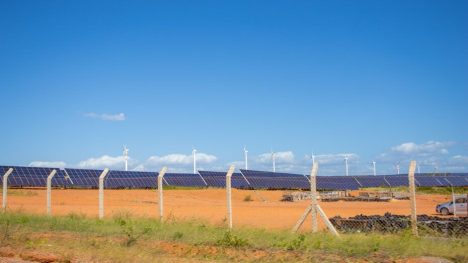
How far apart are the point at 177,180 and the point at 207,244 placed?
39.9m

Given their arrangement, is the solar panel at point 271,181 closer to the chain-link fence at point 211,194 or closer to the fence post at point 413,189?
the chain-link fence at point 211,194

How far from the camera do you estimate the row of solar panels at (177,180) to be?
42875 mm

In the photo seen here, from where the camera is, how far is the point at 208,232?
41.8 feet

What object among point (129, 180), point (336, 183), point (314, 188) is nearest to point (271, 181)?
point (336, 183)

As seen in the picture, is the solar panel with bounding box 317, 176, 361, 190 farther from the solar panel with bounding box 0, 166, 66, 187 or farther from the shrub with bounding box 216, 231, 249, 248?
the shrub with bounding box 216, 231, 249, 248

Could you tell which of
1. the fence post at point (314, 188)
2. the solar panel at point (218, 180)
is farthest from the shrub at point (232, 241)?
the solar panel at point (218, 180)

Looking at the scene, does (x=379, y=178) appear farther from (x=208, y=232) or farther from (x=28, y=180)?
(x=208, y=232)

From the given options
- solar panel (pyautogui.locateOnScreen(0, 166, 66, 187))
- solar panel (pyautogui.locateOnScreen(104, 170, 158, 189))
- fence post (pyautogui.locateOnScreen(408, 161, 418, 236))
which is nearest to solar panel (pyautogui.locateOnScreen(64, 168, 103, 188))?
solar panel (pyautogui.locateOnScreen(104, 170, 158, 189))

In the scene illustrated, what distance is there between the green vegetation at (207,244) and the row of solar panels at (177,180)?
3021 cm

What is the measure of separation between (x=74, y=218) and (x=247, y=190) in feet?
120

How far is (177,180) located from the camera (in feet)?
167

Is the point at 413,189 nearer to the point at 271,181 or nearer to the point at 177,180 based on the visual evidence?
the point at 177,180

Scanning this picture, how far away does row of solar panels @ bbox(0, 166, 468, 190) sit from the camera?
141 feet

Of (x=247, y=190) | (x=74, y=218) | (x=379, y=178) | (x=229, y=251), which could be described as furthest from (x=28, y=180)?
(x=379, y=178)
